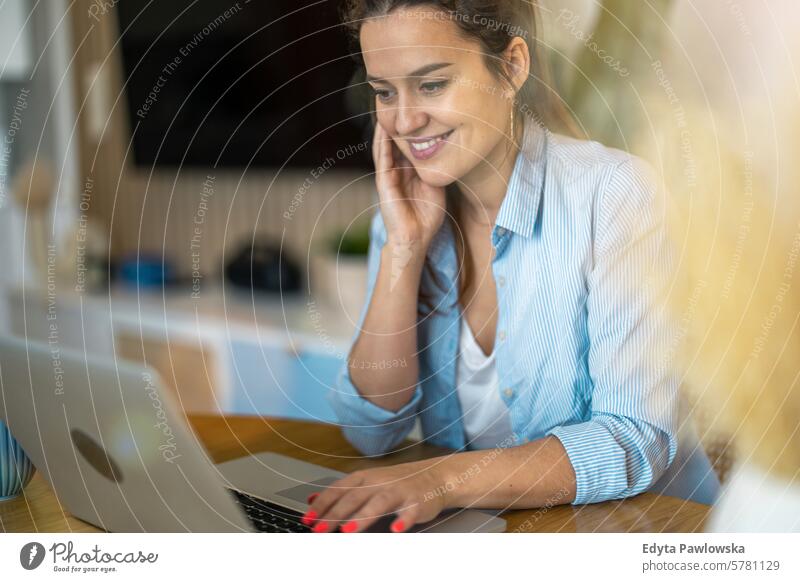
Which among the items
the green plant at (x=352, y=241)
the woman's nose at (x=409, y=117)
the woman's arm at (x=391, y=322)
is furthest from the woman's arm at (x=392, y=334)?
the green plant at (x=352, y=241)

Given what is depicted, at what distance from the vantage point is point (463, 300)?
74cm

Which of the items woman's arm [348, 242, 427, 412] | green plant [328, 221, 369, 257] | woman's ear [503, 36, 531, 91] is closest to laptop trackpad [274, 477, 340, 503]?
woman's arm [348, 242, 427, 412]

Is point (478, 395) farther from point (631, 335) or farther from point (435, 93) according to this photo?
point (435, 93)

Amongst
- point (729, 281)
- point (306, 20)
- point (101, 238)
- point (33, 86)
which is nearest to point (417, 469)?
point (729, 281)

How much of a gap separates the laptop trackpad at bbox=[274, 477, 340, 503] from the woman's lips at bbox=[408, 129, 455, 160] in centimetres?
28

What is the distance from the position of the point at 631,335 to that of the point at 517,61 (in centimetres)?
23

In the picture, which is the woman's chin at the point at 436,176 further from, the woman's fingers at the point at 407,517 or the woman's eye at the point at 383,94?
the woman's fingers at the point at 407,517

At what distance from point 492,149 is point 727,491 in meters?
0.34

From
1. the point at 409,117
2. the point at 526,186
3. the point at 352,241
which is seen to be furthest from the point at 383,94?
the point at 352,241

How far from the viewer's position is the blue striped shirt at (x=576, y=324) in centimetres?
62

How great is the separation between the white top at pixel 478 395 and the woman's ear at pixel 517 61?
0.70 ft

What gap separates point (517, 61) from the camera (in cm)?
65

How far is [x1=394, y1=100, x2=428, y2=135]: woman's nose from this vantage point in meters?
0.66

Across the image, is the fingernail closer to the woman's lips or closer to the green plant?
the woman's lips
